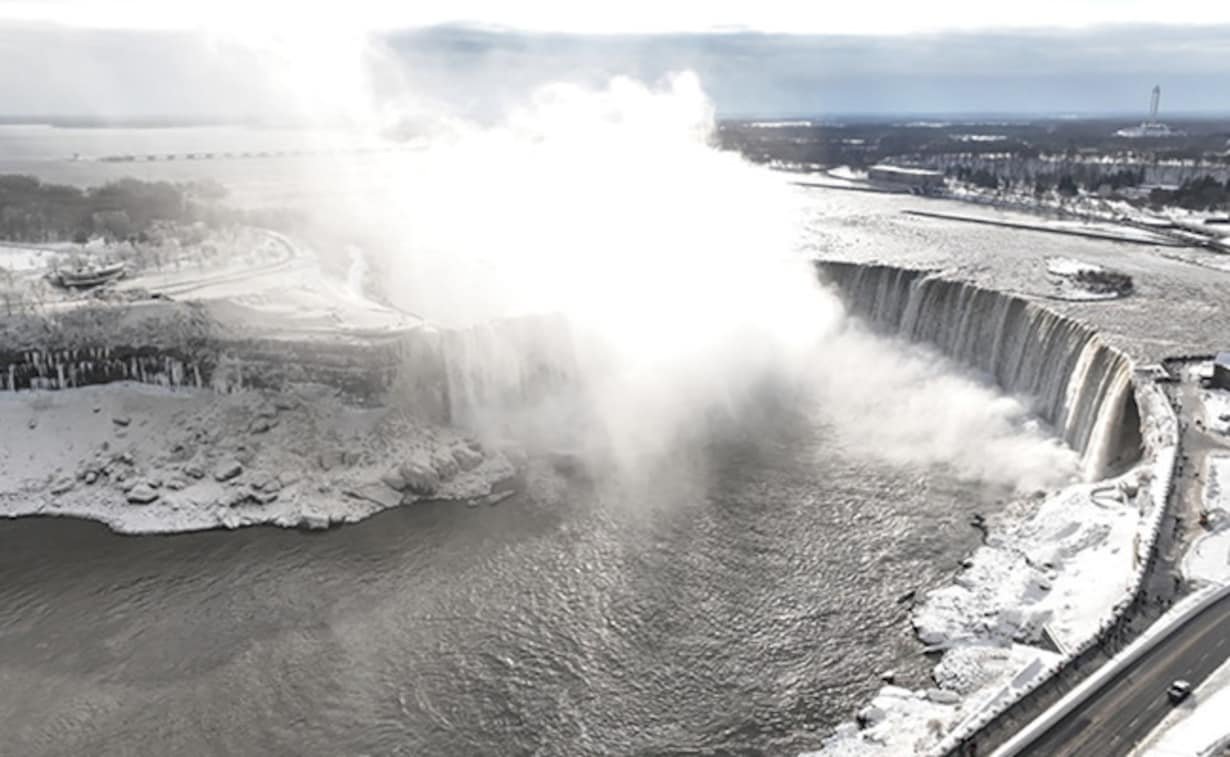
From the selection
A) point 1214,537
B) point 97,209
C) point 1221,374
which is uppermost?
point 97,209

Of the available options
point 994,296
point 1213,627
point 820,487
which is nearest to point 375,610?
point 820,487

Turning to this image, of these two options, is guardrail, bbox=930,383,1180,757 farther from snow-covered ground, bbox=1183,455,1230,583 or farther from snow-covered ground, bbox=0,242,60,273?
snow-covered ground, bbox=0,242,60,273

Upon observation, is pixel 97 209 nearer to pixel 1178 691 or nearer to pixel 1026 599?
pixel 1026 599

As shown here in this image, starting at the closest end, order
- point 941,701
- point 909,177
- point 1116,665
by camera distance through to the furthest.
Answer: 1. point 1116,665
2. point 941,701
3. point 909,177

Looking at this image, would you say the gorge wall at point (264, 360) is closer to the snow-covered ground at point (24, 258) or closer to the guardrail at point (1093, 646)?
the snow-covered ground at point (24, 258)

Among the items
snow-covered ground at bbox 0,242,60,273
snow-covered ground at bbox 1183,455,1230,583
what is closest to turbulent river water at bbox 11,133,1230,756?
snow-covered ground at bbox 1183,455,1230,583

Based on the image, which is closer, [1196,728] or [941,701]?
[1196,728]

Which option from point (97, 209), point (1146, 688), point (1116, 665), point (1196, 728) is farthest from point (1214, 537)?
point (97, 209)

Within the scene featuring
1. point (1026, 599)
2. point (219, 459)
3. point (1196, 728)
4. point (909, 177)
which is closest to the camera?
point (1196, 728)
